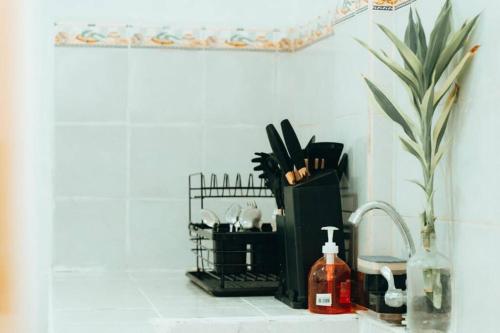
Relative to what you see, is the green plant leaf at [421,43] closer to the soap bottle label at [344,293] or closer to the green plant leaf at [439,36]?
the green plant leaf at [439,36]

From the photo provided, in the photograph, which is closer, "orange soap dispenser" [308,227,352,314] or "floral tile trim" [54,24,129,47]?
"orange soap dispenser" [308,227,352,314]

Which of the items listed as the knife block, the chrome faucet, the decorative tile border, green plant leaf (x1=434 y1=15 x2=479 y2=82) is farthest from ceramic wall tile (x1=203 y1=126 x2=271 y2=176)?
green plant leaf (x1=434 y1=15 x2=479 y2=82)

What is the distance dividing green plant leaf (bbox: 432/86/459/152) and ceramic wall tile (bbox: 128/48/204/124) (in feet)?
3.19

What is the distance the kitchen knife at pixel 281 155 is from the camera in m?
1.78

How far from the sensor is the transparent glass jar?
4.81 feet

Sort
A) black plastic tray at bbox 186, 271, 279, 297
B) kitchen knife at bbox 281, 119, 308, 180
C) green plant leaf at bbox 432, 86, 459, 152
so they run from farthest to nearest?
black plastic tray at bbox 186, 271, 279, 297
kitchen knife at bbox 281, 119, 308, 180
green plant leaf at bbox 432, 86, 459, 152

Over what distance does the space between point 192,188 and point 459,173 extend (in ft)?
2.87

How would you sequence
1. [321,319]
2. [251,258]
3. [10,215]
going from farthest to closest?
[10,215] < [251,258] < [321,319]

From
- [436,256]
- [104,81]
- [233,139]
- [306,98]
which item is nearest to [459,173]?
[436,256]

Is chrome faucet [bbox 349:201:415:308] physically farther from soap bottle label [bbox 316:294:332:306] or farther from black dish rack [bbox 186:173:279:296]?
black dish rack [bbox 186:173:279:296]

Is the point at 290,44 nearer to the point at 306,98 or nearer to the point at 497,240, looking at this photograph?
the point at 306,98

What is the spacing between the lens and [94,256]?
7.64ft

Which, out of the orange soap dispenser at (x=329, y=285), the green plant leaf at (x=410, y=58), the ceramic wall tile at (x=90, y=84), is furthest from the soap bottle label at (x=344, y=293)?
the ceramic wall tile at (x=90, y=84)

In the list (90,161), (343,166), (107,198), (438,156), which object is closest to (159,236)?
(107,198)
